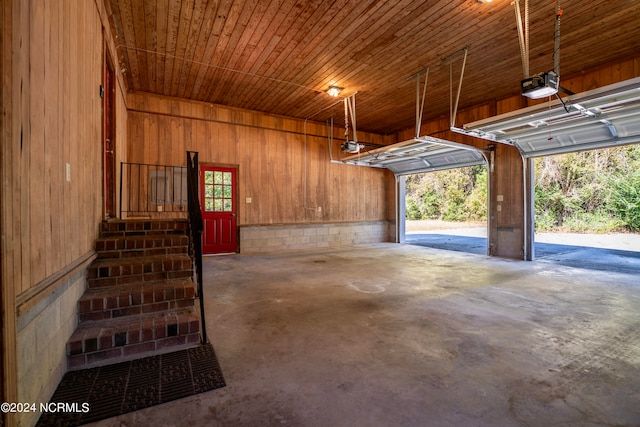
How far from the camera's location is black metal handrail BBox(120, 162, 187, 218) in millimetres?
6418

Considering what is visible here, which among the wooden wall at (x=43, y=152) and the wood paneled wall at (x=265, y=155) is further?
the wood paneled wall at (x=265, y=155)

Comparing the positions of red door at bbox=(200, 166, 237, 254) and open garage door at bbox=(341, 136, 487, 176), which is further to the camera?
red door at bbox=(200, 166, 237, 254)

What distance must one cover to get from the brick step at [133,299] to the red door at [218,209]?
14.7ft

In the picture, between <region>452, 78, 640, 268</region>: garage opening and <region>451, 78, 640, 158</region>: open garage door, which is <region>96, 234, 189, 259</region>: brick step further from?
<region>451, 78, 640, 158</region>: open garage door

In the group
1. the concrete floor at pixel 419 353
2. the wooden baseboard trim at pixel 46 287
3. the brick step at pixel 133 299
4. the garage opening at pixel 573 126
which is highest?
the garage opening at pixel 573 126

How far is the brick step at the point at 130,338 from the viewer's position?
2.20 metres

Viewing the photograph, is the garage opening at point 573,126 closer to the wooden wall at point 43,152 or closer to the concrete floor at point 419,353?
the concrete floor at point 419,353

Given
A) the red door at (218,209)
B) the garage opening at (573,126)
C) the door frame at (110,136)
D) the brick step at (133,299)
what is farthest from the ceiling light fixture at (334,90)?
the brick step at (133,299)

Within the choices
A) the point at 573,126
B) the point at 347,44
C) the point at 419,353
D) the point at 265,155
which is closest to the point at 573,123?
the point at 573,126

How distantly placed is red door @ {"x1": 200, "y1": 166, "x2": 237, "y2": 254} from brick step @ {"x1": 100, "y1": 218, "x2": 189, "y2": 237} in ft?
11.1

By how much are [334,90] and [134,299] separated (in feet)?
18.1

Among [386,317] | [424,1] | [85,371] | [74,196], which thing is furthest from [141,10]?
[386,317]

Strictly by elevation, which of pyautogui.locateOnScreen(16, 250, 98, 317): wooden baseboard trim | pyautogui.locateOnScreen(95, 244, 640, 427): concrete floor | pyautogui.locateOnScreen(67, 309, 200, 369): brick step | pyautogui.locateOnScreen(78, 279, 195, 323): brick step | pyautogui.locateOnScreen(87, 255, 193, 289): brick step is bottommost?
pyautogui.locateOnScreen(95, 244, 640, 427): concrete floor

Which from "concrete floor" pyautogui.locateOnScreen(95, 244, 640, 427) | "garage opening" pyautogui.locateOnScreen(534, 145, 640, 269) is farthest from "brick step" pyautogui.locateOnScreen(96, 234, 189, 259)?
"garage opening" pyautogui.locateOnScreen(534, 145, 640, 269)
